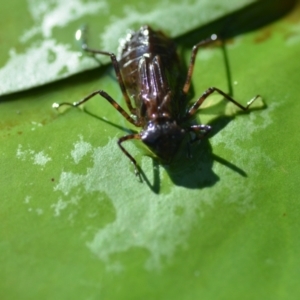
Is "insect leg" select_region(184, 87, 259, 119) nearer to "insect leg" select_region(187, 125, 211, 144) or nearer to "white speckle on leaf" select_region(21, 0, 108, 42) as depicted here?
"insect leg" select_region(187, 125, 211, 144)

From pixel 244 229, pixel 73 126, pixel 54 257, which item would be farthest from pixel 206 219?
pixel 73 126

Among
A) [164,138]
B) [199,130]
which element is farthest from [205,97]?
[164,138]

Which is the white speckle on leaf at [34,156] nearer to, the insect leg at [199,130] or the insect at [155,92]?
the insect at [155,92]

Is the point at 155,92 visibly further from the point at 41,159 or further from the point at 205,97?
the point at 41,159

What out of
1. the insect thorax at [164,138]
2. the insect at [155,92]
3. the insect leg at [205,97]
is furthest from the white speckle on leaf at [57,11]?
the insect thorax at [164,138]

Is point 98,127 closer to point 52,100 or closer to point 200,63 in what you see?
point 52,100
